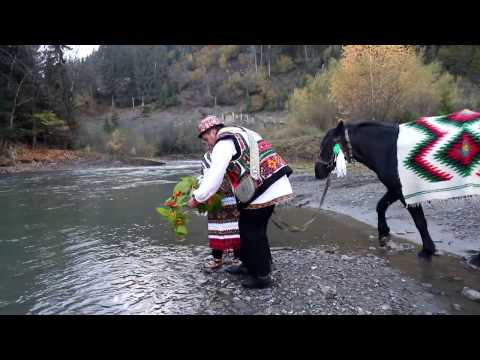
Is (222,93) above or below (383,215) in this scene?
above

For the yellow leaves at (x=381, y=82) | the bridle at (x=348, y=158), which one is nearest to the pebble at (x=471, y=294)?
the bridle at (x=348, y=158)

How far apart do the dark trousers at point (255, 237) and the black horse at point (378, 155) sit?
2171 mm

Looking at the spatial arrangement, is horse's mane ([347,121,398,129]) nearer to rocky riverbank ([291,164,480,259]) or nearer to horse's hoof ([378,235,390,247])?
horse's hoof ([378,235,390,247])

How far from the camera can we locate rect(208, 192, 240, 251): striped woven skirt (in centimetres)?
468

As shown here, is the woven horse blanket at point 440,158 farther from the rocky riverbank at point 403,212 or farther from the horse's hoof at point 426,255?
the rocky riverbank at point 403,212

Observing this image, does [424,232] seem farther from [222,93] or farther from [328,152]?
[222,93]

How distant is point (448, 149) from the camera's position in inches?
188

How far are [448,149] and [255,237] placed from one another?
9.62ft

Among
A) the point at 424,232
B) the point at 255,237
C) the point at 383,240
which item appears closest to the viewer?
the point at 255,237

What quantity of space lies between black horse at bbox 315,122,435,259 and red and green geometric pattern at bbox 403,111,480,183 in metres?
0.34

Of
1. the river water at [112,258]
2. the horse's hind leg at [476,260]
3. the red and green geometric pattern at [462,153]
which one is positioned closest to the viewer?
the river water at [112,258]

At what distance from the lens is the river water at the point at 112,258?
4238mm

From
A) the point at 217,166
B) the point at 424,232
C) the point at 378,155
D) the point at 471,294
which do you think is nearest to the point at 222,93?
the point at 378,155
